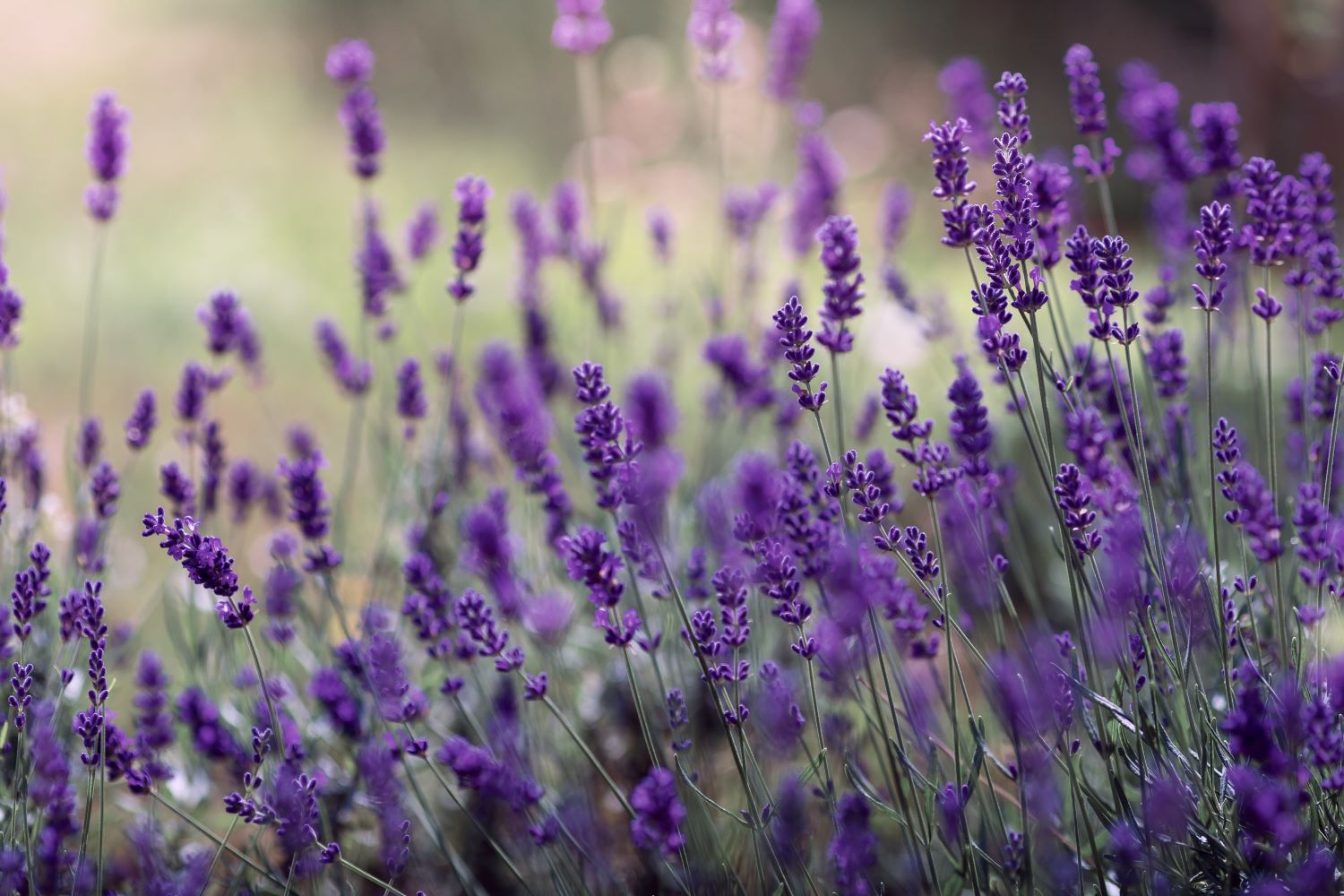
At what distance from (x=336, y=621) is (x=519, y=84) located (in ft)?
21.3

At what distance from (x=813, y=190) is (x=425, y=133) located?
219 inches

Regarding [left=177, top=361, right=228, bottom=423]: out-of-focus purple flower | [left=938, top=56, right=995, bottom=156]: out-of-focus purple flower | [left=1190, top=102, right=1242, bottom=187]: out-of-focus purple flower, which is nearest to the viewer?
[left=1190, top=102, right=1242, bottom=187]: out-of-focus purple flower

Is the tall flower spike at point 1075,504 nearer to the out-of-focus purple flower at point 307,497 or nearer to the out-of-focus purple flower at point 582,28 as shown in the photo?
the out-of-focus purple flower at point 307,497

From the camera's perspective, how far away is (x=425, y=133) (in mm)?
7848

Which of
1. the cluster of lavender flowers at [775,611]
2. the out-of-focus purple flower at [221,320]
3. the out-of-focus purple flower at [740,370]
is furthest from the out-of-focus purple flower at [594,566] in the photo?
the out-of-focus purple flower at [221,320]

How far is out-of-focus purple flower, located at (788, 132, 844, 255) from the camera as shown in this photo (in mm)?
2775

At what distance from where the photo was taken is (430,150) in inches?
290

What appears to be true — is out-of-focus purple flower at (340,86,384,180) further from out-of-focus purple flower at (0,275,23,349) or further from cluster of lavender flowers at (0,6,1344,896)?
out-of-focus purple flower at (0,275,23,349)

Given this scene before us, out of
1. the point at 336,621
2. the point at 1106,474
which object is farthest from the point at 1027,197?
the point at 336,621

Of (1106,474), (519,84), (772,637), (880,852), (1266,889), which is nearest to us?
(1266,889)

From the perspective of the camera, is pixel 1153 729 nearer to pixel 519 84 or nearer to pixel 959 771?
pixel 959 771

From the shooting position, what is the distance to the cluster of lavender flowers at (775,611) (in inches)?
53.1

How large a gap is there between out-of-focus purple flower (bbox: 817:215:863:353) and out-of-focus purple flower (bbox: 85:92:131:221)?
1497 mm

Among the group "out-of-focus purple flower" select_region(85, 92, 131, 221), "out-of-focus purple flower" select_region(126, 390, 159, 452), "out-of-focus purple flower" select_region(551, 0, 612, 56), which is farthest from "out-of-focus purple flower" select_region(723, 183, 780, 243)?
"out-of-focus purple flower" select_region(126, 390, 159, 452)
